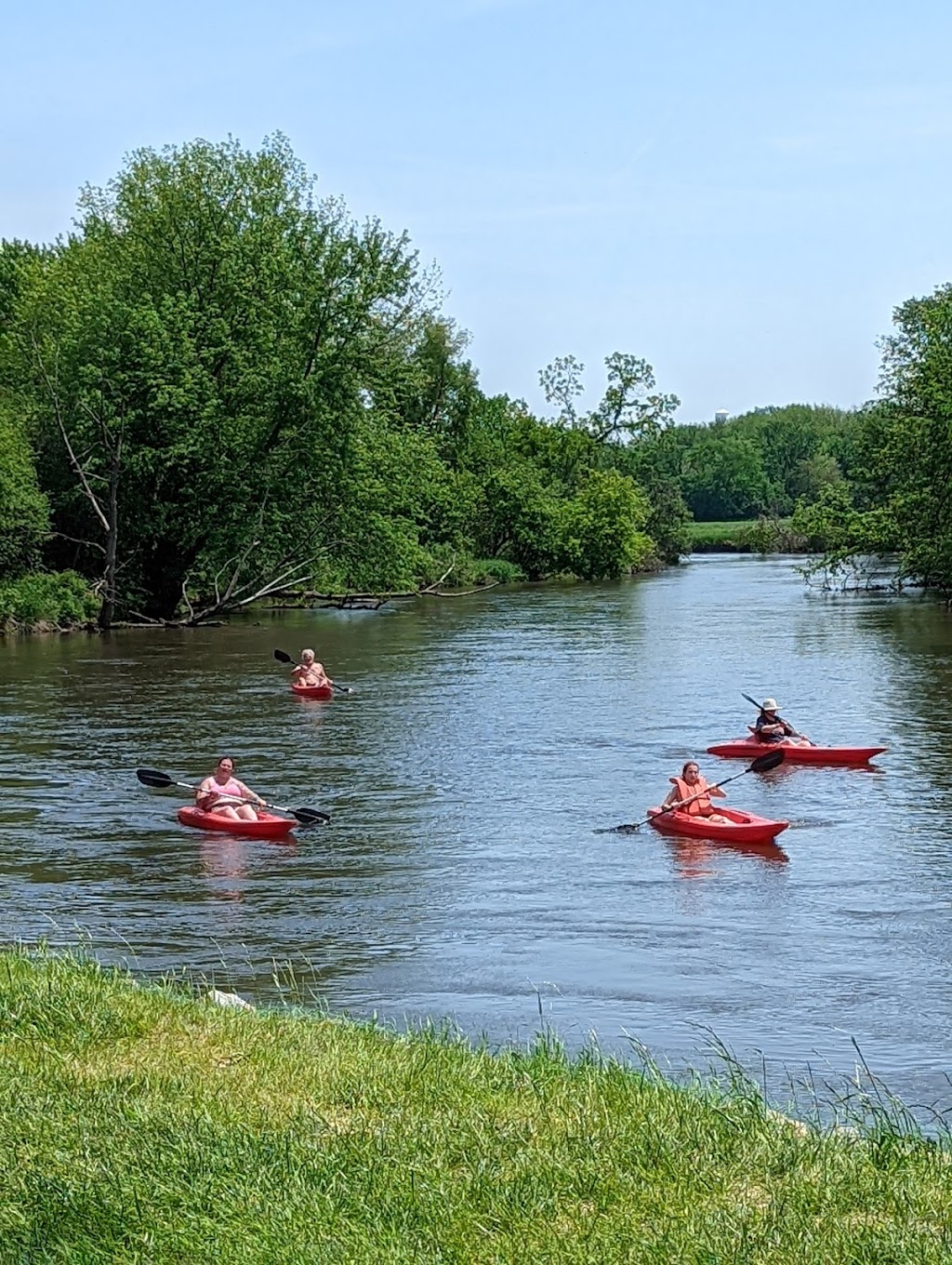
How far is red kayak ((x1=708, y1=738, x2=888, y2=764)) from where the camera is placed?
2258cm

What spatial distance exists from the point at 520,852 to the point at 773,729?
23.3ft

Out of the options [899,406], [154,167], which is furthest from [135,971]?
[899,406]

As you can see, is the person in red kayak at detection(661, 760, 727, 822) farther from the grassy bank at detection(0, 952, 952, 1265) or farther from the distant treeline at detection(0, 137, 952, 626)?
the distant treeline at detection(0, 137, 952, 626)

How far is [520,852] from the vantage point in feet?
56.9

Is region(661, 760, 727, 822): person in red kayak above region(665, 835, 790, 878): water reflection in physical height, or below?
above

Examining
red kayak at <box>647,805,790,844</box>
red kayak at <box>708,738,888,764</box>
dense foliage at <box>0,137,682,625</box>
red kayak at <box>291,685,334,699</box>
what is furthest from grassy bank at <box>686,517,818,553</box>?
red kayak at <box>647,805,790,844</box>

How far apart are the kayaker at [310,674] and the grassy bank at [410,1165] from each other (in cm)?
2260

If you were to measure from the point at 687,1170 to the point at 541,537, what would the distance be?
237 ft

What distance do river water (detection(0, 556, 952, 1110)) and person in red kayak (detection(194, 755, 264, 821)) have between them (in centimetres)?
39

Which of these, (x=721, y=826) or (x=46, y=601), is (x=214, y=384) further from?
(x=721, y=826)

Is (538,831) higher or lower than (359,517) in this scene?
lower

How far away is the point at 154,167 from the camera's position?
4900 cm

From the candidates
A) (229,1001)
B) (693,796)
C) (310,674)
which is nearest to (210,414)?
(310,674)

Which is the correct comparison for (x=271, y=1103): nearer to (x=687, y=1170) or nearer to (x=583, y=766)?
(x=687, y=1170)
